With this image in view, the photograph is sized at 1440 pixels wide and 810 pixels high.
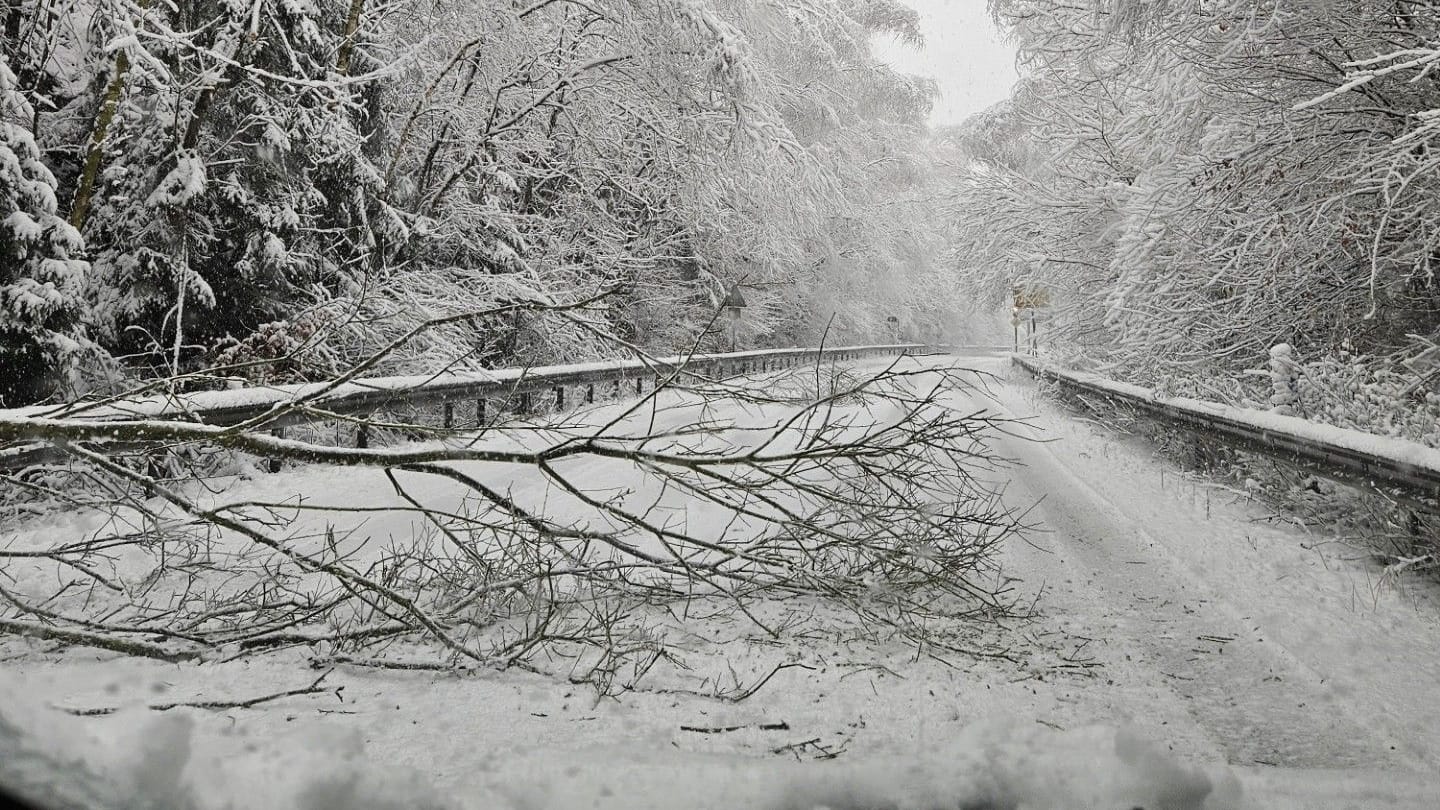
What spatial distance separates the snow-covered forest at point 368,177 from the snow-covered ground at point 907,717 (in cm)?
160

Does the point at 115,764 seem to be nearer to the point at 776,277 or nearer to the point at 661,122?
the point at 661,122

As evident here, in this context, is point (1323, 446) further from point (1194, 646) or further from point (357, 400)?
point (357, 400)

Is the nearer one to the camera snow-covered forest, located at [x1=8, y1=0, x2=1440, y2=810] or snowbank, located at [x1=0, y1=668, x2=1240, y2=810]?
snowbank, located at [x1=0, y1=668, x2=1240, y2=810]

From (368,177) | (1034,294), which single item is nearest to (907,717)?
(368,177)

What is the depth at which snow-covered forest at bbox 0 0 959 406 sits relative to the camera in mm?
6926

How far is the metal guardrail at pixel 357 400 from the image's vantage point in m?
3.29

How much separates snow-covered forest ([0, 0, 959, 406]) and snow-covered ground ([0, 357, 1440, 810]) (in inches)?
63.0

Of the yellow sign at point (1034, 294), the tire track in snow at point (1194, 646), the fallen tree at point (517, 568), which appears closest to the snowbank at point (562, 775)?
the fallen tree at point (517, 568)

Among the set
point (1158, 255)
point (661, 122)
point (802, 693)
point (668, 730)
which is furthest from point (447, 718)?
point (661, 122)

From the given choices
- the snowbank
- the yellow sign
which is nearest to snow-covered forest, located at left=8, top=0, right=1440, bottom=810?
the snowbank

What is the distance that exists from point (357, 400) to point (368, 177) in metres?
4.30

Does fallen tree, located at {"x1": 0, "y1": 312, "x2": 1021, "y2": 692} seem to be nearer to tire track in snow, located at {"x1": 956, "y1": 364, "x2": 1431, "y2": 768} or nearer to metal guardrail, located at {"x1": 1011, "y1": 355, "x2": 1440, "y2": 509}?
tire track in snow, located at {"x1": 956, "y1": 364, "x2": 1431, "y2": 768}

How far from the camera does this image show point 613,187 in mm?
16266

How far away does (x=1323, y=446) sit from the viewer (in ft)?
16.4
